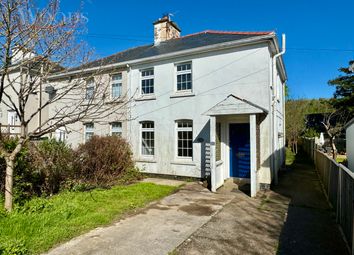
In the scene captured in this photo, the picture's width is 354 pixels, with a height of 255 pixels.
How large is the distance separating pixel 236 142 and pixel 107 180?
5960 millimetres

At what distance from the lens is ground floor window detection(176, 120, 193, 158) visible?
499 inches

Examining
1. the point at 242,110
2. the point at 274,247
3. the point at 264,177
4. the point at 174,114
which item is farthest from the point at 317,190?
the point at 174,114

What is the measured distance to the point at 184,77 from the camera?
1300 cm

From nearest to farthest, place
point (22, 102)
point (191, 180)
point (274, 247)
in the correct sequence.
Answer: point (274, 247), point (22, 102), point (191, 180)

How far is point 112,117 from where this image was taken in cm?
1520

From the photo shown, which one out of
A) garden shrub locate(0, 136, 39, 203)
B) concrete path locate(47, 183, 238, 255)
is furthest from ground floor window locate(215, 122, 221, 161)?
garden shrub locate(0, 136, 39, 203)

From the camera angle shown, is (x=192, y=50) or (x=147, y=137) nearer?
(x=192, y=50)

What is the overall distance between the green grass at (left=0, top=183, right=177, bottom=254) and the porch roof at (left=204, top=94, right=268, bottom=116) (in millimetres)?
3752

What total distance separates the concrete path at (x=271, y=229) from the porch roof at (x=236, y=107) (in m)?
3.13

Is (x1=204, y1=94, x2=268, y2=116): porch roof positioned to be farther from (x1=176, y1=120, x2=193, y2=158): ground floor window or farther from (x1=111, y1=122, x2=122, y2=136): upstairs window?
(x1=111, y1=122, x2=122, y2=136): upstairs window

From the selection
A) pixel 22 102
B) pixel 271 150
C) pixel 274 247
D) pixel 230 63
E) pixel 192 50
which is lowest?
pixel 274 247

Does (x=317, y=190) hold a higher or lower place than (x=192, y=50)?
lower

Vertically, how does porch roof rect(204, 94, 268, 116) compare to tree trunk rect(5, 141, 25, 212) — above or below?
above

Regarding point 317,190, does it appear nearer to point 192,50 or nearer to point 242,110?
point 242,110
